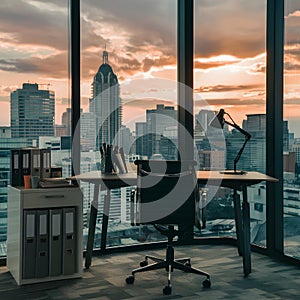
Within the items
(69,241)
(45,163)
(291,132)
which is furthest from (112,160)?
(291,132)

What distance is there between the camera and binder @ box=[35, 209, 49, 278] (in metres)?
3.93

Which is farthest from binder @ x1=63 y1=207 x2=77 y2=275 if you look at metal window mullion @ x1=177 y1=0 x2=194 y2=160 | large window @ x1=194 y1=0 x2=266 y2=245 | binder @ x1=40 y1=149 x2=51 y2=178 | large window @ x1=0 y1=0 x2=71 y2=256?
large window @ x1=194 y1=0 x2=266 y2=245

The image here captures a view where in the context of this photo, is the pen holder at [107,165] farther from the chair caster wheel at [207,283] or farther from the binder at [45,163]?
the chair caster wheel at [207,283]

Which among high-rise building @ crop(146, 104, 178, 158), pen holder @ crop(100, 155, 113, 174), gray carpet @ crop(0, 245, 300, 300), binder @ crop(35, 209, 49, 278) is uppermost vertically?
high-rise building @ crop(146, 104, 178, 158)

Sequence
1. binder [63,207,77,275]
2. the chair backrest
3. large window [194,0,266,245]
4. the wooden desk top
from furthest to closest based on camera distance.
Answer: large window [194,0,266,245] → the wooden desk top → binder [63,207,77,275] → the chair backrest

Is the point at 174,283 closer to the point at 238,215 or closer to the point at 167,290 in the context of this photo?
the point at 167,290

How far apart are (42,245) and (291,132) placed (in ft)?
7.75

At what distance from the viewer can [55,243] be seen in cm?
399

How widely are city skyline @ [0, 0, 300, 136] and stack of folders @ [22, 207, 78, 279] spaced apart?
104cm

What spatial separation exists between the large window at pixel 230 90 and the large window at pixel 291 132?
1.02 feet

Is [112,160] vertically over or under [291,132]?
under

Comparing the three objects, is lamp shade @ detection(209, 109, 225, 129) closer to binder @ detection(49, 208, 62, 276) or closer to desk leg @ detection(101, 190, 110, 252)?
desk leg @ detection(101, 190, 110, 252)

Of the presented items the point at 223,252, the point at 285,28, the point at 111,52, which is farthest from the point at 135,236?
the point at 285,28

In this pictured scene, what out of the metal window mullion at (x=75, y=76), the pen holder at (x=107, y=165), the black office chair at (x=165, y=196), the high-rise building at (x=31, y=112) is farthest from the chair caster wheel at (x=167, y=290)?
the high-rise building at (x=31, y=112)
